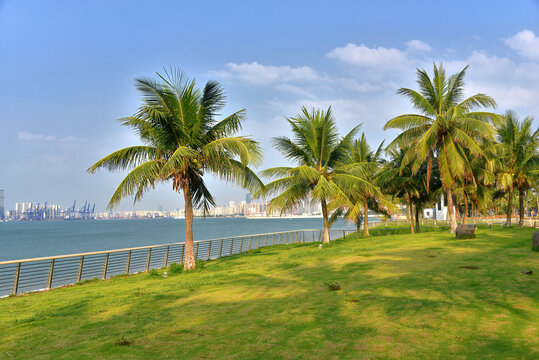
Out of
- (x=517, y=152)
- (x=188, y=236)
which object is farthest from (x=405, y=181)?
(x=188, y=236)

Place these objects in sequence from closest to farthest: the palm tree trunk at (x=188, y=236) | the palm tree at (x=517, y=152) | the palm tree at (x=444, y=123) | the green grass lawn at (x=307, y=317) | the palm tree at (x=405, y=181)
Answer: the green grass lawn at (x=307, y=317) < the palm tree trunk at (x=188, y=236) < the palm tree at (x=444, y=123) < the palm tree at (x=517, y=152) < the palm tree at (x=405, y=181)

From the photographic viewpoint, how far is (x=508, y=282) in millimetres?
8344

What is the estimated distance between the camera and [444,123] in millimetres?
23781

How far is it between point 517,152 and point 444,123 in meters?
10.3

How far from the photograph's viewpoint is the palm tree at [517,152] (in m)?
28.9

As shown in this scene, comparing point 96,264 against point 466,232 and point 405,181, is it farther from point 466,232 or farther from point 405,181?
point 405,181

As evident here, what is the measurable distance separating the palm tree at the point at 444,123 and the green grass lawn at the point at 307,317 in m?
12.8

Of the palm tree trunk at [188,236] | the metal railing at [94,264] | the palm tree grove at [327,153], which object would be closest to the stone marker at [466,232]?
the palm tree grove at [327,153]

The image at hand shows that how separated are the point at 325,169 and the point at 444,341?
19.3 m

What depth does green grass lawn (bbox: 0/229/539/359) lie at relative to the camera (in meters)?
5.14

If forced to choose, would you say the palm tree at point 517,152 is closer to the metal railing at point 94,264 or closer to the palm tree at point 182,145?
the metal railing at point 94,264

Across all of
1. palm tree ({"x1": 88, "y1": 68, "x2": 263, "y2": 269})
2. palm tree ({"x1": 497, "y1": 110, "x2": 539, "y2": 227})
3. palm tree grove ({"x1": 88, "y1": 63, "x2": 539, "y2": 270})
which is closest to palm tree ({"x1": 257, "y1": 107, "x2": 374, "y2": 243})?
palm tree grove ({"x1": 88, "y1": 63, "x2": 539, "y2": 270})

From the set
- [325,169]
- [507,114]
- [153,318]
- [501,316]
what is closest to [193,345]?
[153,318]

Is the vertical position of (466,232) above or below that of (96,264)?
above
